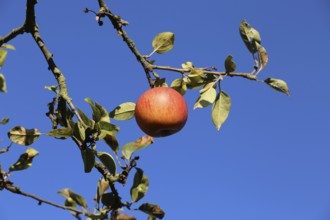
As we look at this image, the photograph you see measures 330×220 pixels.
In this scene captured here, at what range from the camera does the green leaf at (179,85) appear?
2.24m

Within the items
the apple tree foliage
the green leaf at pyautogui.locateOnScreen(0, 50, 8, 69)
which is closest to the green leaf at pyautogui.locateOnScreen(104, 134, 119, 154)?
the apple tree foliage

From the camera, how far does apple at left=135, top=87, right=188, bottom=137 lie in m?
2.20

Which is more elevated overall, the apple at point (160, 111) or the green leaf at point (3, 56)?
the apple at point (160, 111)

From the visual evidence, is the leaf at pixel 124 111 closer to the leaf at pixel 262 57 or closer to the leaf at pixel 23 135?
the leaf at pixel 23 135

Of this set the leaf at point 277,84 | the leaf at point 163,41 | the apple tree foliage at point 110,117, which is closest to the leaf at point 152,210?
the apple tree foliage at point 110,117

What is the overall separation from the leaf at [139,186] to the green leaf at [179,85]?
562 millimetres

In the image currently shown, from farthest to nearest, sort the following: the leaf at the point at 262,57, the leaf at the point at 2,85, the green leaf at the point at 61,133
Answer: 1. the leaf at the point at 262,57
2. the green leaf at the point at 61,133
3. the leaf at the point at 2,85

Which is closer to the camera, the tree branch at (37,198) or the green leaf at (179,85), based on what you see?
the tree branch at (37,198)

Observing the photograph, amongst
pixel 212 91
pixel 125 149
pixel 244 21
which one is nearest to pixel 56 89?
pixel 125 149

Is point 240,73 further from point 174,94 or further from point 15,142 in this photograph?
point 15,142

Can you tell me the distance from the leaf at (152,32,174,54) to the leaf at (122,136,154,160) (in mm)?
712

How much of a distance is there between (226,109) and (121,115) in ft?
1.63

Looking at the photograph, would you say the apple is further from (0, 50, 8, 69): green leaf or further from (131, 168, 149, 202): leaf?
(0, 50, 8, 69): green leaf

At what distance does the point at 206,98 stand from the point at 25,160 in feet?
2.75
